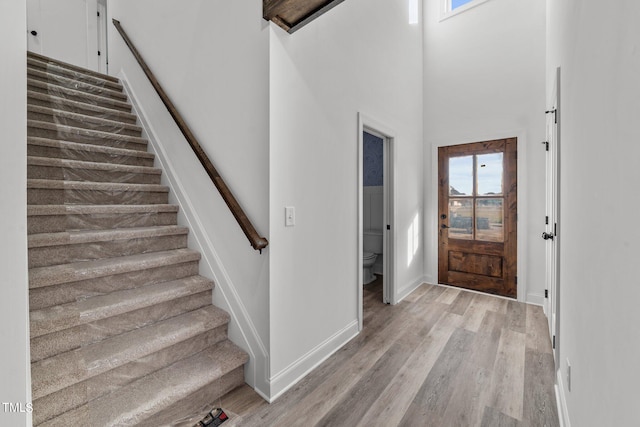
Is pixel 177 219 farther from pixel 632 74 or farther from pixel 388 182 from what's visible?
pixel 632 74

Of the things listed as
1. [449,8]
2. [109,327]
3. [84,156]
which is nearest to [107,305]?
[109,327]

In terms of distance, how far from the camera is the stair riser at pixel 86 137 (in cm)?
226

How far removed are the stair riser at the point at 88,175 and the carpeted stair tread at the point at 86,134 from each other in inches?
15.8

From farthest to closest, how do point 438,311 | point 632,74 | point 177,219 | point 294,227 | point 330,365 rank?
point 438,311 < point 177,219 < point 330,365 < point 294,227 < point 632,74

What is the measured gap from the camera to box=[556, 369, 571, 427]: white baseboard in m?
1.43

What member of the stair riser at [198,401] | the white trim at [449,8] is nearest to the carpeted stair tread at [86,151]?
the stair riser at [198,401]

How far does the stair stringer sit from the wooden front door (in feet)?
9.77

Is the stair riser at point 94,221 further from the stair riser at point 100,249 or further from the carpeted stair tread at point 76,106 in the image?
the carpeted stair tread at point 76,106

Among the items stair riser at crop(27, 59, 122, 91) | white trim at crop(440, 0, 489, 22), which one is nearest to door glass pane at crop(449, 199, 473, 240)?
white trim at crop(440, 0, 489, 22)

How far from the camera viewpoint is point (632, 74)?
63 centimetres

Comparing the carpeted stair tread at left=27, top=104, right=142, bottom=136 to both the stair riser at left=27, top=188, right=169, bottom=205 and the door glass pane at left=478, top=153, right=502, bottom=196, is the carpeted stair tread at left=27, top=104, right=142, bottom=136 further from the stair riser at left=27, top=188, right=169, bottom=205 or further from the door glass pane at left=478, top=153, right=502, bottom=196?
the door glass pane at left=478, top=153, right=502, bottom=196

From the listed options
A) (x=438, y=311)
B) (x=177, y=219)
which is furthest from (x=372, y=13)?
(x=438, y=311)

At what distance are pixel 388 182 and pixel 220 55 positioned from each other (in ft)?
7.02

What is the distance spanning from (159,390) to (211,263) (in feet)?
2.77
